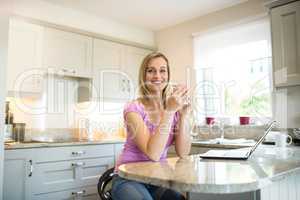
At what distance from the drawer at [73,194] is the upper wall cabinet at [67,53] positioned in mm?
1264

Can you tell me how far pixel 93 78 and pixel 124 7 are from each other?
92cm

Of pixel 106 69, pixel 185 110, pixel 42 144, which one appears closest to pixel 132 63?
pixel 106 69

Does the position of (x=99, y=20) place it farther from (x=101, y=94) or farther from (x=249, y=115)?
(x=249, y=115)

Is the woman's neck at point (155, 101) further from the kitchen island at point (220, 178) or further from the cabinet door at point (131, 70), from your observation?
the cabinet door at point (131, 70)

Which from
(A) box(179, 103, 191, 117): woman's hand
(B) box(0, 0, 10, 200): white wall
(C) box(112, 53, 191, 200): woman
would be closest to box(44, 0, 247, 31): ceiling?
(B) box(0, 0, 10, 200): white wall

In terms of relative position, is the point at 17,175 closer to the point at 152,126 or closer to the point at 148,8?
the point at 152,126

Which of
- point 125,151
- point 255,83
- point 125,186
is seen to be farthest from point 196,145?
point 125,186

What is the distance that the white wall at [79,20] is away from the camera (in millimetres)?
2954

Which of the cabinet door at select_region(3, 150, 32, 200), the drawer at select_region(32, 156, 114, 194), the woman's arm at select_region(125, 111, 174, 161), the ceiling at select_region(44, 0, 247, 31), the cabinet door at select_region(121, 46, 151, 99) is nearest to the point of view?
the woman's arm at select_region(125, 111, 174, 161)

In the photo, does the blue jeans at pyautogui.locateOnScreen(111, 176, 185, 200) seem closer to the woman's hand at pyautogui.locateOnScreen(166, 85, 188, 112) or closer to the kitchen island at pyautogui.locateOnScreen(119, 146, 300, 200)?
the kitchen island at pyautogui.locateOnScreen(119, 146, 300, 200)

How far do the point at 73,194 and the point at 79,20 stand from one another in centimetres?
201

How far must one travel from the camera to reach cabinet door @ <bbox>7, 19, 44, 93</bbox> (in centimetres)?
269

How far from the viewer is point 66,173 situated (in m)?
2.67

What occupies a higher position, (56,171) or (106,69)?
(106,69)
